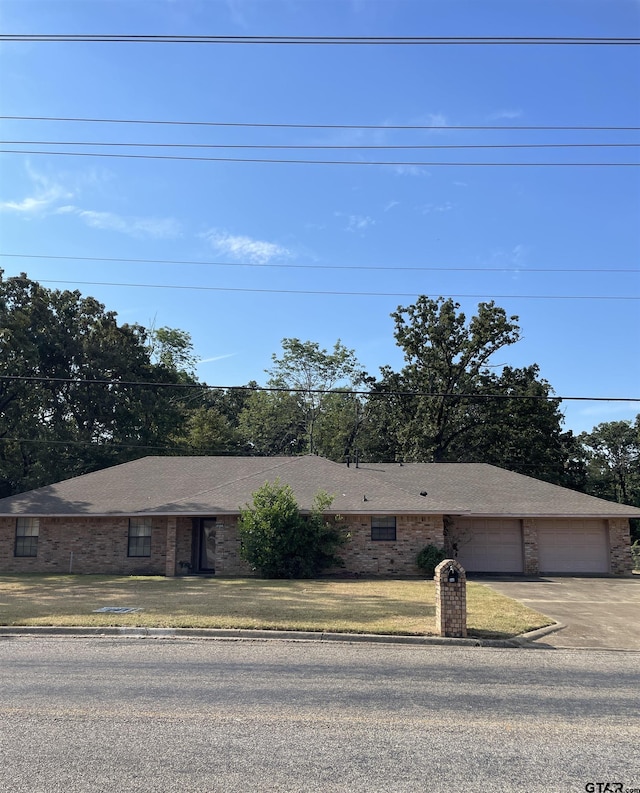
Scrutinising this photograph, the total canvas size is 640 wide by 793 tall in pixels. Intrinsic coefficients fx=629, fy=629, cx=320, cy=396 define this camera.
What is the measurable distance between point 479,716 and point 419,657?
3.22 m

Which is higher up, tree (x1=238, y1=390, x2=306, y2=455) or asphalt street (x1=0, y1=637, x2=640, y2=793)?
tree (x1=238, y1=390, x2=306, y2=455)

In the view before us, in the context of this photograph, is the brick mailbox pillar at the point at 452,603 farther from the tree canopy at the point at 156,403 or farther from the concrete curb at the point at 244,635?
the tree canopy at the point at 156,403

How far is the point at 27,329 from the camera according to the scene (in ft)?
125

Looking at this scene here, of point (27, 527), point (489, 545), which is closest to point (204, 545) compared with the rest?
point (27, 527)

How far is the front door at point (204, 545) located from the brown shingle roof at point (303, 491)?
1.11 metres

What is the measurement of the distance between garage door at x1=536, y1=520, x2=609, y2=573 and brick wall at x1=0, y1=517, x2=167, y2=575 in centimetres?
1421

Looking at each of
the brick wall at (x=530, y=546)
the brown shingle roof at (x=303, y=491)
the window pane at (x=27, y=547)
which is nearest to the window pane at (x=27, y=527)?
the window pane at (x=27, y=547)

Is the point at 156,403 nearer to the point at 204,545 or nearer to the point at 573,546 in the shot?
the point at 204,545

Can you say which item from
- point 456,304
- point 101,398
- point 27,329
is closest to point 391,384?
point 456,304

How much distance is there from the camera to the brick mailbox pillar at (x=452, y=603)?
1118 centimetres

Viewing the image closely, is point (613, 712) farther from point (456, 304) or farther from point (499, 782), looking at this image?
point (456, 304)

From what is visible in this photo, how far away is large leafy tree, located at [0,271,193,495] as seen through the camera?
3653 cm

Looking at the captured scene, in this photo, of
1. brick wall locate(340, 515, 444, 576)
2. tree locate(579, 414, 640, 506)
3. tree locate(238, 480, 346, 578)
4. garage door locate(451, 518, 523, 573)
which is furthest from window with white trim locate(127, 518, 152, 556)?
tree locate(579, 414, 640, 506)

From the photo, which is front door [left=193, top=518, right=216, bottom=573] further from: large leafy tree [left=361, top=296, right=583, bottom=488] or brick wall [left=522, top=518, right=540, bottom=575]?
large leafy tree [left=361, top=296, right=583, bottom=488]
